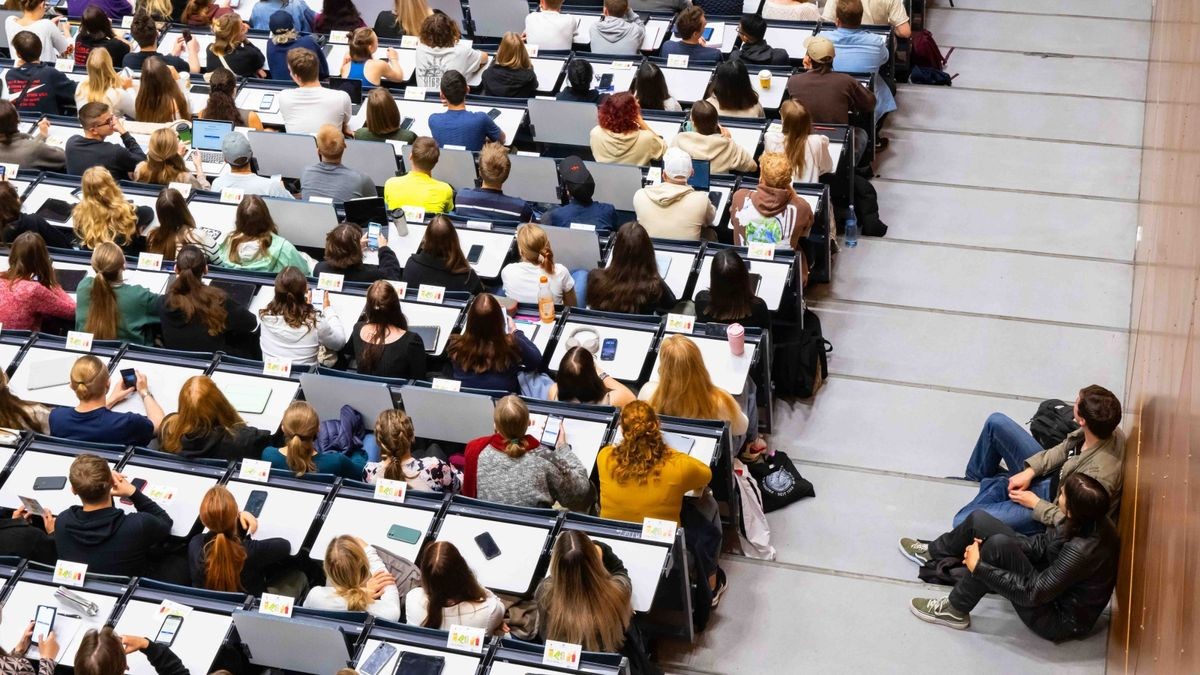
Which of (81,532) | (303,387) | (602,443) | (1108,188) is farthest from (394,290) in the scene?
(1108,188)

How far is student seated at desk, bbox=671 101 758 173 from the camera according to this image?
8.27 metres

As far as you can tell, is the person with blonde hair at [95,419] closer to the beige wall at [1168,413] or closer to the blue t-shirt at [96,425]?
the blue t-shirt at [96,425]

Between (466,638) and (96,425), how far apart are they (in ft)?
7.42

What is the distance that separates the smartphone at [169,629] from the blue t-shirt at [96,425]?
125cm

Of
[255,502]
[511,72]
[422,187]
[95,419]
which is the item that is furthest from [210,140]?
[255,502]

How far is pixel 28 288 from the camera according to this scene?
23.7 ft

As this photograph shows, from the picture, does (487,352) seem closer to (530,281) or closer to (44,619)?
(530,281)

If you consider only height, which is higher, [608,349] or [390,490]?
[390,490]

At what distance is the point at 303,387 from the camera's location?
22.1ft

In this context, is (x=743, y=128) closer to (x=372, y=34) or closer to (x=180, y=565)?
(x=372, y=34)

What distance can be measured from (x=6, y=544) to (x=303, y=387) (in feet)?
4.86

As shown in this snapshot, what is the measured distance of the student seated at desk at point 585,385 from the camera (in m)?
6.52

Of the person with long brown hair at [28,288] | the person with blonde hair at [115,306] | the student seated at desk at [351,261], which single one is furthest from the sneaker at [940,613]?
the person with long brown hair at [28,288]

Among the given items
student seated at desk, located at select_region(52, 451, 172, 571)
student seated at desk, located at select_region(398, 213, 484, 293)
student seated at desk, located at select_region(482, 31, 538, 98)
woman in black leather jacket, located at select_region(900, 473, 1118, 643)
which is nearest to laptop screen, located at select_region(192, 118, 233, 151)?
student seated at desk, located at select_region(482, 31, 538, 98)
